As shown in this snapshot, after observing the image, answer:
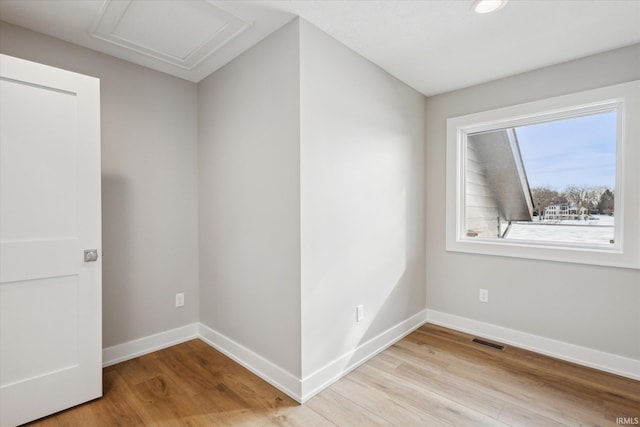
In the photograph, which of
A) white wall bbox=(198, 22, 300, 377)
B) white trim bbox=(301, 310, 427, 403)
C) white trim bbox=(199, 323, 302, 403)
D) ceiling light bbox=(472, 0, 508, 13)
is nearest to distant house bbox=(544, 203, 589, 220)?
white trim bbox=(301, 310, 427, 403)

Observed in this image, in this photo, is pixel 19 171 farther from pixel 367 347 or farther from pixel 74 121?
pixel 367 347

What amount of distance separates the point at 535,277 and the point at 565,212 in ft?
2.00

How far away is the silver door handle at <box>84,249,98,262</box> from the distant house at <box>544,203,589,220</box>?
350cm

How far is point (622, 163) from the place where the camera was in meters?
2.29

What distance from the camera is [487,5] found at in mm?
1809

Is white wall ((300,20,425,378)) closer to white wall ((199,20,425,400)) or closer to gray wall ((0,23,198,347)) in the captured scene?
white wall ((199,20,425,400))

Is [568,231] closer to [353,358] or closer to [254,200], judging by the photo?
[353,358]

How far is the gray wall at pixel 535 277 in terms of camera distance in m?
2.29

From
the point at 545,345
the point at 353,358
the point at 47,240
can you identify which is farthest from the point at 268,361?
the point at 545,345

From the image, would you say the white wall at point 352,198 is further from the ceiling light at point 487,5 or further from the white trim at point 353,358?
the ceiling light at point 487,5

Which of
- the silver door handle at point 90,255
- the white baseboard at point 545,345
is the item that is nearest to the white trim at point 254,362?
the silver door handle at point 90,255

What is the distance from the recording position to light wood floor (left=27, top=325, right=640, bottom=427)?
1.78 meters

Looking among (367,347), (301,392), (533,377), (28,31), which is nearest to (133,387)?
(301,392)

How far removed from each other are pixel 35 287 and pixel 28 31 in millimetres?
1702
